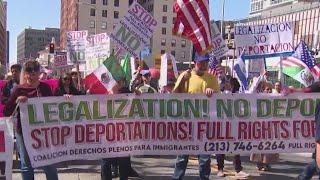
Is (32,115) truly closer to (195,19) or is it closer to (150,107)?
(150,107)

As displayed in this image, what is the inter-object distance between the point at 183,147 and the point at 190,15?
8.95 feet

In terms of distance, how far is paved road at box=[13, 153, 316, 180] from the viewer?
374 inches

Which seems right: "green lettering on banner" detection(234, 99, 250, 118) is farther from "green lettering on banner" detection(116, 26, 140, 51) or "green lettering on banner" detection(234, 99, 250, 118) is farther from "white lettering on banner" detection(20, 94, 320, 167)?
"green lettering on banner" detection(116, 26, 140, 51)

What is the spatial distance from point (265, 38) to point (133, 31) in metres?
3.19

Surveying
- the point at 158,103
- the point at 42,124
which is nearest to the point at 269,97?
the point at 158,103

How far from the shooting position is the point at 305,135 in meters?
8.38

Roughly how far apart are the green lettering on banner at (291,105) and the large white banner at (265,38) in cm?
484

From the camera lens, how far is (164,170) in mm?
10102

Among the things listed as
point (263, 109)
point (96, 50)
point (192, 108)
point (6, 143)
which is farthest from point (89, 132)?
point (96, 50)

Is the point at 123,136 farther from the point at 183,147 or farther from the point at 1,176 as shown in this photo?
the point at 1,176

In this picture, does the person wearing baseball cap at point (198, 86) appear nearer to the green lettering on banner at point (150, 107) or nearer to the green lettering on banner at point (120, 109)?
the green lettering on banner at point (150, 107)

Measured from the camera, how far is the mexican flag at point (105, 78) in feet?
27.5

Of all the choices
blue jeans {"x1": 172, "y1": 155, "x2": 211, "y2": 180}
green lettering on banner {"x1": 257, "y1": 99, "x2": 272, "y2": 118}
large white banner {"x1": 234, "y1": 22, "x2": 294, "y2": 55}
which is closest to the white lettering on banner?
green lettering on banner {"x1": 257, "y1": 99, "x2": 272, "y2": 118}

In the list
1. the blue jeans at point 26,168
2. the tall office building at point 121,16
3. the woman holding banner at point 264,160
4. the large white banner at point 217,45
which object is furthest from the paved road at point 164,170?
the tall office building at point 121,16
